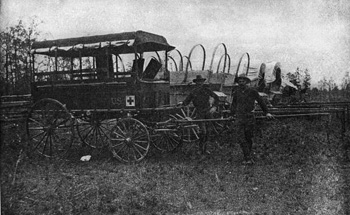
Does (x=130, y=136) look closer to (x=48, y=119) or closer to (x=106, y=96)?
(x=106, y=96)

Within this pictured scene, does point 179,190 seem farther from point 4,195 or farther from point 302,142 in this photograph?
point 302,142

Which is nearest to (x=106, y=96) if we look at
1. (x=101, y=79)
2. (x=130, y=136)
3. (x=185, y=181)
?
(x=101, y=79)

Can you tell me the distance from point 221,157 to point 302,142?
238cm

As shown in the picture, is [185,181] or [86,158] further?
[86,158]

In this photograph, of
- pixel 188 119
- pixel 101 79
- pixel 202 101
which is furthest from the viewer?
pixel 202 101

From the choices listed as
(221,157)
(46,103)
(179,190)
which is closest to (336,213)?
(179,190)

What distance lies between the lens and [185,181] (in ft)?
20.4

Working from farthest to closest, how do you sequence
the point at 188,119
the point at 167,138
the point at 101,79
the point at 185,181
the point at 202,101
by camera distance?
the point at 167,138, the point at 202,101, the point at 101,79, the point at 188,119, the point at 185,181

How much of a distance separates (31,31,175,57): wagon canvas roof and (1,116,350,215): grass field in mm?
2021

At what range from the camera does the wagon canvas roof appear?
7465 millimetres

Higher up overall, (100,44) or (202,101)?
(100,44)

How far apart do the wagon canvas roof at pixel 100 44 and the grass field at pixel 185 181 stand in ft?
6.63

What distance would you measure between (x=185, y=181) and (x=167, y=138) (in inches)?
97.4

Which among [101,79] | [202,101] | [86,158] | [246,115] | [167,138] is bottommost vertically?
[86,158]
